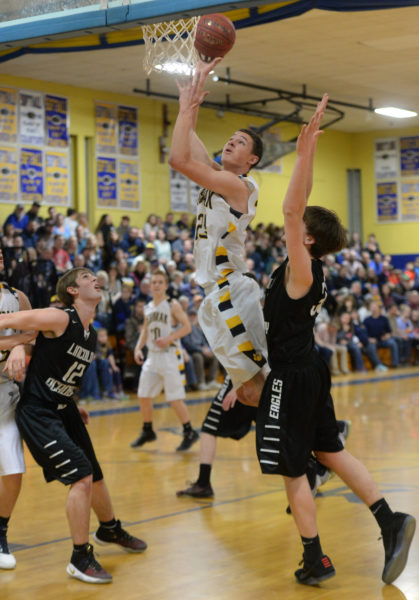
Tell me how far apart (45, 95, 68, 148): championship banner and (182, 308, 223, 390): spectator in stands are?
572 centimetres

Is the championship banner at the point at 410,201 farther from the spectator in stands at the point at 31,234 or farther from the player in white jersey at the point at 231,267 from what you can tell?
the player in white jersey at the point at 231,267

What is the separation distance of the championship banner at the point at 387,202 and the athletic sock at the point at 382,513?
2096 cm

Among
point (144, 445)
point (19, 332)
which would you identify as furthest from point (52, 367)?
point (144, 445)

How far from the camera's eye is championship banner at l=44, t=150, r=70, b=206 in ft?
57.9

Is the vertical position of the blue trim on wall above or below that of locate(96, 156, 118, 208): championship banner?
below

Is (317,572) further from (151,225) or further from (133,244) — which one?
(151,225)

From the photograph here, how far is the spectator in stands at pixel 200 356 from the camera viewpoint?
1410 cm

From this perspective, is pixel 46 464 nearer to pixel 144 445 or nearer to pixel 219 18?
pixel 219 18

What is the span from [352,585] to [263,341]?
1.30 meters

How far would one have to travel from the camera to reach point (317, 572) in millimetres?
4402

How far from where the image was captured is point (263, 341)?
15.5 feet

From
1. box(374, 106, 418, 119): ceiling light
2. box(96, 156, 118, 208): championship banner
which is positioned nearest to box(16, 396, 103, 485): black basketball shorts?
box(96, 156, 118, 208): championship banner

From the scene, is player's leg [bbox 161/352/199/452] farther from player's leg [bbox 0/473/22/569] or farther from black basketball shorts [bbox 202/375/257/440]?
player's leg [bbox 0/473/22/569]

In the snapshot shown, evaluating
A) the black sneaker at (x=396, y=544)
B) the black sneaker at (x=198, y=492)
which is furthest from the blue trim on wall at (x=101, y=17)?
the black sneaker at (x=198, y=492)
